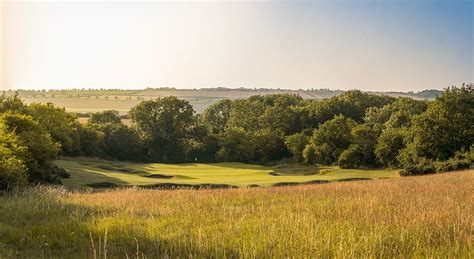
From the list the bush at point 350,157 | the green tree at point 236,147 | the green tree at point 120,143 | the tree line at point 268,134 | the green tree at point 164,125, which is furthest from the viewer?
the green tree at point 164,125

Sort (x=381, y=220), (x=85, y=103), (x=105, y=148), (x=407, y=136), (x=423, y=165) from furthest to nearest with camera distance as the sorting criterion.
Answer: (x=85, y=103) < (x=105, y=148) < (x=407, y=136) < (x=423, y=165) < (x=381, y=220)

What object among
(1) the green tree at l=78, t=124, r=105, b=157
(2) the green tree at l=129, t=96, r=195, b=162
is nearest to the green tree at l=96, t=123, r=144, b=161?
(2) the green tree at l=129, t=96, r=195, b=162

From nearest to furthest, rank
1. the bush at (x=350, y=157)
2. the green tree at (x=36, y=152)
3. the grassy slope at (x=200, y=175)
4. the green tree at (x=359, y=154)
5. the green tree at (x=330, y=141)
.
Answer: the green tree at (x=36, y=152)
the grassy slope at (x=200, y=175)
the bush at (x=350, y=157)
the green tree at (x=359, y=154)
the green tree at (x=330, y=141)

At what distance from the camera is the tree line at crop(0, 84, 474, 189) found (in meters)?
51.8

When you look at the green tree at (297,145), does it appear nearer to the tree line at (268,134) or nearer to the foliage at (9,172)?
the tree line at (268,134)

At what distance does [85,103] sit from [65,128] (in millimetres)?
111637

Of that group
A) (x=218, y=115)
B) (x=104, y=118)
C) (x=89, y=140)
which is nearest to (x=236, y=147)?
(x=89, y=140)

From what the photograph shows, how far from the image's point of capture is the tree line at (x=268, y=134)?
5175cm

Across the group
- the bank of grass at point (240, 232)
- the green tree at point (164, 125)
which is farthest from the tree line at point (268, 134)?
the bank of grass at point (240, 232)

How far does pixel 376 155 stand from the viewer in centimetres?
6894

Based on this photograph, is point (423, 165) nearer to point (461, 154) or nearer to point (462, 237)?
point (461, 154)

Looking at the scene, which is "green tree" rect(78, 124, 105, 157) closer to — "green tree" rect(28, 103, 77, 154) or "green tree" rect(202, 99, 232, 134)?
"green tree" rect(28, 103, 77, 154)

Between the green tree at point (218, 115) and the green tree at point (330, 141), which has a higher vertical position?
the green tree at point (218, 115)

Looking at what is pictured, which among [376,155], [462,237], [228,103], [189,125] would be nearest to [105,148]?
[189,125]
